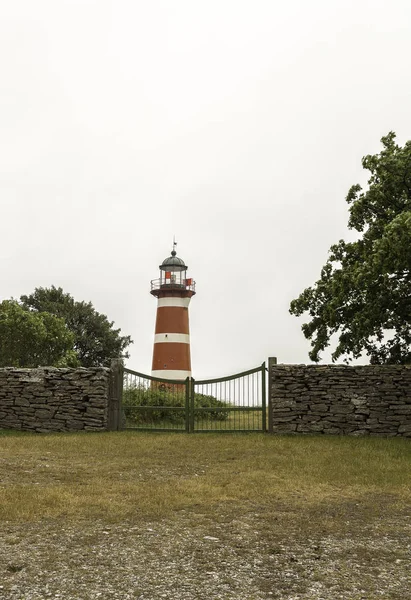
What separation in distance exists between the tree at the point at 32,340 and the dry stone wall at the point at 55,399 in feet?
63.1

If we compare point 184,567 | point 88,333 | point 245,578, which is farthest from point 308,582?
point 88,333

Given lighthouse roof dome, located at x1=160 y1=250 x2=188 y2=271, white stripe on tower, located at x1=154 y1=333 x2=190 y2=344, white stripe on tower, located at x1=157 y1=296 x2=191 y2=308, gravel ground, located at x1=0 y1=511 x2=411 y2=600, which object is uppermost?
lighthouse roof dome, located at x1=160 y1=250 x2=188 y2=271

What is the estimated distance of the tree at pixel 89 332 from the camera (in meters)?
45.8

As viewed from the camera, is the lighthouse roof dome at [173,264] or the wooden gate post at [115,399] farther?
the lighthouse roof dome at [173,264]

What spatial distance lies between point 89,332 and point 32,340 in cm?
706

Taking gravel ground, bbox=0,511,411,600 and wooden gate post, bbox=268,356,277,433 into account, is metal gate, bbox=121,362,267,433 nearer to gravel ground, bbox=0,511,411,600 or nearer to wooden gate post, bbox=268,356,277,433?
wooden gate post, bbox=268,356,277,433

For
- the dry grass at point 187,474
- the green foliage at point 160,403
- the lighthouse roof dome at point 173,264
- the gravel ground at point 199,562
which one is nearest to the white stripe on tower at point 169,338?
the lighthouse roof dome at point 173,264

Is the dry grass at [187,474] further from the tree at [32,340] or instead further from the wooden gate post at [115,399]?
the tree at [32,340]

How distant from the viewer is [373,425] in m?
17.2

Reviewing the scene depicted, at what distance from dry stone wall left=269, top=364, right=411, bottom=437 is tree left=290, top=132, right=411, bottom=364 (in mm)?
1545

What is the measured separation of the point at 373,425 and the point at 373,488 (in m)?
7.65

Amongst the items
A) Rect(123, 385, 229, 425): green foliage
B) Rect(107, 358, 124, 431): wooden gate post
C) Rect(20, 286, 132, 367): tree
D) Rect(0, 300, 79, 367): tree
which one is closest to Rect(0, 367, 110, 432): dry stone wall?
Rect(107, 358, 124, 431): wooden gate post

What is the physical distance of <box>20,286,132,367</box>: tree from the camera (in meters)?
45.8

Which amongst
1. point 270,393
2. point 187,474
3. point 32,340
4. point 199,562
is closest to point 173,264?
point 32,340
